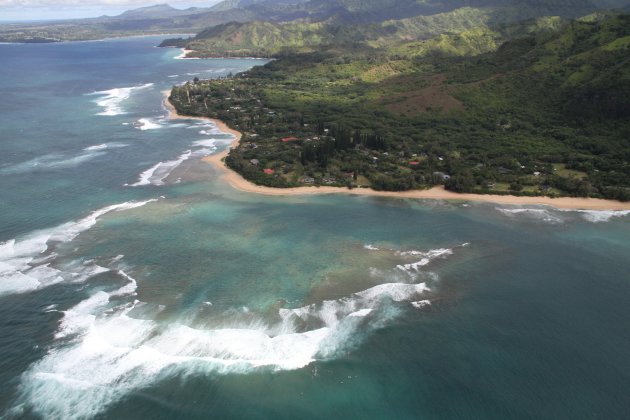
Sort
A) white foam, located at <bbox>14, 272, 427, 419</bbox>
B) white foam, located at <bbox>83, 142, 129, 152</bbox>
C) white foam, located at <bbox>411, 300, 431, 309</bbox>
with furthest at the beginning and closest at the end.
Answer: white foam, located at <bbox>83, 142, 129, 152</bbox>
white foam, located at <bbox>411, 300, 431, 309</bbox>
white foam, located at <bbox>14, 272, 427, 419</bbox>

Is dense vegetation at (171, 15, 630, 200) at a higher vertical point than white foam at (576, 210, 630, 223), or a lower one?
higher

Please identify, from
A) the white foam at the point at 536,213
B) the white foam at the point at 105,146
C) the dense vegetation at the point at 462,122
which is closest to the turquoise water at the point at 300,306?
the white foam at the point at 536,213

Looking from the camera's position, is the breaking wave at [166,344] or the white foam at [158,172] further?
the white foam at [158,172]

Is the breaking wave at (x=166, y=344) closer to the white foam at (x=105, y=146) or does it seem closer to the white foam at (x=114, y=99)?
the white foam at (x=105, y=146)

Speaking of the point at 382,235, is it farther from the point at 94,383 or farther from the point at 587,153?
the point at 587,153

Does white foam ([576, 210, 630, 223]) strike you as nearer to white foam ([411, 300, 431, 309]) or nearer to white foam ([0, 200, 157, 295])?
white foam ([411, 300, 431, 309])

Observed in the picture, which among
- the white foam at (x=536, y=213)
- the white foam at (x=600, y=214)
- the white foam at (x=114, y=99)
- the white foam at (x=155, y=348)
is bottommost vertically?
the white foam at (x=155, y=348)

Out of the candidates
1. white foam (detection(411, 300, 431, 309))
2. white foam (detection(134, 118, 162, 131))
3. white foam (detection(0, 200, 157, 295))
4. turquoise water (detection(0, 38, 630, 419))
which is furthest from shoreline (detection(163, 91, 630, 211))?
white foam (detection(134, 118, 162, 131))
